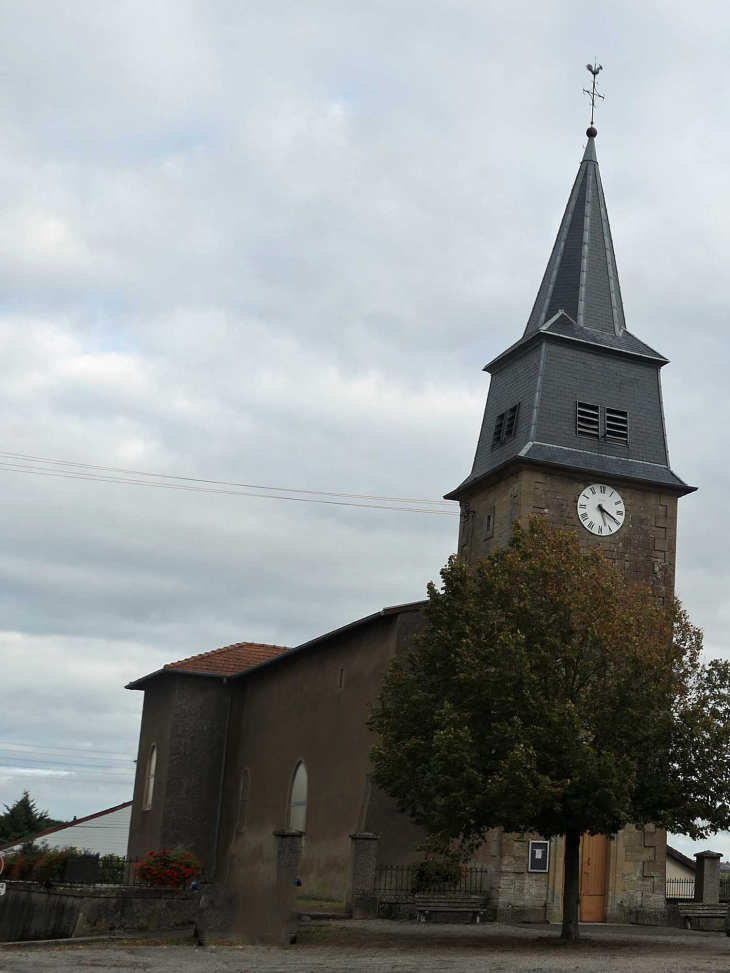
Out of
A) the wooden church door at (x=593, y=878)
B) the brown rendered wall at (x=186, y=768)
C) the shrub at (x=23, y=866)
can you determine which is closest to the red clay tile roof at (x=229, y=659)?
the brown rendered wall at (x=186, y=768)

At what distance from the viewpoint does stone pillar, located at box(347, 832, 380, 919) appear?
25.0 m

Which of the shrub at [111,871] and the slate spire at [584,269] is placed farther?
the slate spire at [584,269]

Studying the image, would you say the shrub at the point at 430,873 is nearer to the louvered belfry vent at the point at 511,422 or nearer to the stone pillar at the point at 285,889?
the stone pillar at the point at 285,889

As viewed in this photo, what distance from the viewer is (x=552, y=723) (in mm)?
19734

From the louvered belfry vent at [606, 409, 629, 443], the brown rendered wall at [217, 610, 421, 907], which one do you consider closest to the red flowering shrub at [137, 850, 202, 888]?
the brown rendered wall at [217, 610, 421, 907]

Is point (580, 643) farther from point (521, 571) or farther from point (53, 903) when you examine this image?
point (53, 903)

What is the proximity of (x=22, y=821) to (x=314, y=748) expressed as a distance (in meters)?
39.5

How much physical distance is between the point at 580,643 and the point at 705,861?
9483 millimetres

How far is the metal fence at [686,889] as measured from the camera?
29.2 metres

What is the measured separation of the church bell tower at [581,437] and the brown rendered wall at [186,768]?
13.0 m

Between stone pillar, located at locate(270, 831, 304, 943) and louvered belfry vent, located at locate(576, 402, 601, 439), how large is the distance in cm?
1314

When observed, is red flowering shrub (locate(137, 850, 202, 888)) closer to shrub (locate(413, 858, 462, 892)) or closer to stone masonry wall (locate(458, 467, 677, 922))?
shrub (locate(413, 858, 462, 892))

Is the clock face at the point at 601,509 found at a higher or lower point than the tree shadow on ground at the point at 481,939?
higher

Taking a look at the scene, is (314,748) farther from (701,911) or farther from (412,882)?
(701,911)
